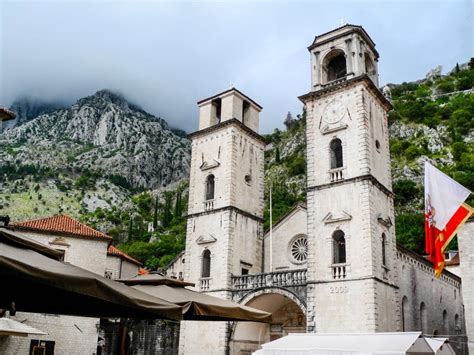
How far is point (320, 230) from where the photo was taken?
23.5 meters

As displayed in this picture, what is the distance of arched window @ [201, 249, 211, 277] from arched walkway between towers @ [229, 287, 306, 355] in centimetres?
307

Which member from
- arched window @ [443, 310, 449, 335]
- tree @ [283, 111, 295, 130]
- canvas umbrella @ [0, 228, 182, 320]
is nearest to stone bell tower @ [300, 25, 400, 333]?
arched window @ [443, 310, 449, 335]

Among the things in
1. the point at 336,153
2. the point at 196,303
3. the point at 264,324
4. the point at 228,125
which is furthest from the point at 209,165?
the point at 196,303

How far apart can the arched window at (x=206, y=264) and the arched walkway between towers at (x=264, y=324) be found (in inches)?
121

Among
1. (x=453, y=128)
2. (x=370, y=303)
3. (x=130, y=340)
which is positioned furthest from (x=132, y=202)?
(x=370, y=303)

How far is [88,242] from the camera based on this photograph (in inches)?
1129

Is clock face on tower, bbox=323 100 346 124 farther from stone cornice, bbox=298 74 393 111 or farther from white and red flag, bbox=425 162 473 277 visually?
white and red flag, bbox=425 162 473 277

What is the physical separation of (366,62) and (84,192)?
9928 centimetres

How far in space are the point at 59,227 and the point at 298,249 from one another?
1379cm

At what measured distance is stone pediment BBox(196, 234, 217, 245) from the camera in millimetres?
27406

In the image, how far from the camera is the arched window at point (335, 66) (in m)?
26.6

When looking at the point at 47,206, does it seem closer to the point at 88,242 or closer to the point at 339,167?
the point at 88,242

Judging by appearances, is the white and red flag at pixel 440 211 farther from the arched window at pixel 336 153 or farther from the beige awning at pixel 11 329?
the beige awning at pixel 11 329

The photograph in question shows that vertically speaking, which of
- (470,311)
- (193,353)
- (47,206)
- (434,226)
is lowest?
(193,353)
